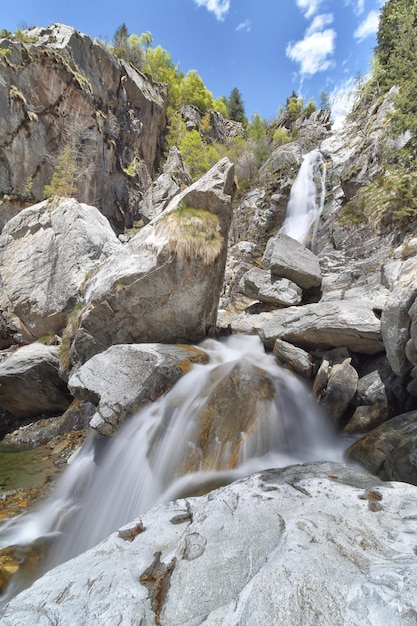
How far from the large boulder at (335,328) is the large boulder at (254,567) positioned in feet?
11.5

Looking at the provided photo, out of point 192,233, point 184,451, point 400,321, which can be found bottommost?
point 184,451

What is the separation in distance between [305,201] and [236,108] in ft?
154

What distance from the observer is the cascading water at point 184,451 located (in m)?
4.57

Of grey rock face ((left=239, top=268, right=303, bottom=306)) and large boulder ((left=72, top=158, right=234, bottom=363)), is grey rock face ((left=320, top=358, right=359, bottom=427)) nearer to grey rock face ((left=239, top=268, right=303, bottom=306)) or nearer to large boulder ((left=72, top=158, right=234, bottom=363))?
large boulder ((left=72, top=158, right=234, bottom=363))

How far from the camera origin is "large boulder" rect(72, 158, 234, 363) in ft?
25.7

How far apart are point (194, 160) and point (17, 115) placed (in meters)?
19.1

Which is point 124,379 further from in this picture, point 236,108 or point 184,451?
point 236,108

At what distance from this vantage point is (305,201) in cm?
2025

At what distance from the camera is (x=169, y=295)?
7.92 metres

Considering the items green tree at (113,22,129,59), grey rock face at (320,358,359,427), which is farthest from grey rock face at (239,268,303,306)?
green tree at (113,22,129,59)

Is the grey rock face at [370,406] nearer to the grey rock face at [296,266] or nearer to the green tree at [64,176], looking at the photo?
the grey rock face at [296,266]

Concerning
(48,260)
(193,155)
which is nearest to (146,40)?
(193,155)

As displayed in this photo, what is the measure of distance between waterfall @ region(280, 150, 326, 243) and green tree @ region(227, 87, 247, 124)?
126 ft

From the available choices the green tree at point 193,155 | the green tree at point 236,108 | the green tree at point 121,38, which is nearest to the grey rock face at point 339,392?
the green tree at point 193,155
